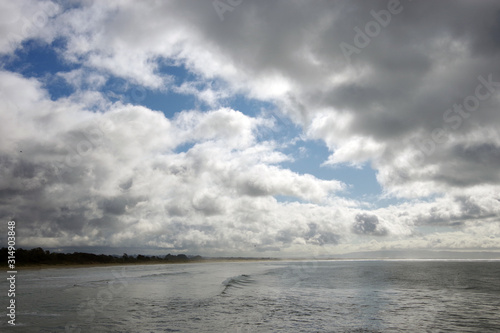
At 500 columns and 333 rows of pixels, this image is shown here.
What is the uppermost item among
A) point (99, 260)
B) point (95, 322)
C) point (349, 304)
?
point (95, 322)

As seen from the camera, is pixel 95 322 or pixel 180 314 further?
pixel 180 314

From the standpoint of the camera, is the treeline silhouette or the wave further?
the treeline silhouette

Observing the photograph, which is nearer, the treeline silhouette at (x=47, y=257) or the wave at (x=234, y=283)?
the wave at (x=234, y=283)

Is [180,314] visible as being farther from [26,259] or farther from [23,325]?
[26,259]

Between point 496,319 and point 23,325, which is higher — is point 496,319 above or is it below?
below

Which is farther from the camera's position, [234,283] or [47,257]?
[47,257]

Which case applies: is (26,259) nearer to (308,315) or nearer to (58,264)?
(58,264)

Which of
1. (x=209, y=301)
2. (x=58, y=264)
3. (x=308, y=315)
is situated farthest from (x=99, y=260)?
(x=308, y=315)

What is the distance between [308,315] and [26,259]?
127126 mm

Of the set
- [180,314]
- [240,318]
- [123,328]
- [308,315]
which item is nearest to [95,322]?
[123,328]

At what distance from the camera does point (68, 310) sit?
2297 centimetres

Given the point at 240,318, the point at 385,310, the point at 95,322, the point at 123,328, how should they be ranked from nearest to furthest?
1. the point at 123,328
2. the point at 95,322
3. the point at 240,318
4. the point at 385,310

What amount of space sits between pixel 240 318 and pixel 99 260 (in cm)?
16316

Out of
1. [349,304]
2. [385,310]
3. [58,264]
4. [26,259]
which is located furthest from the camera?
[58,264]
